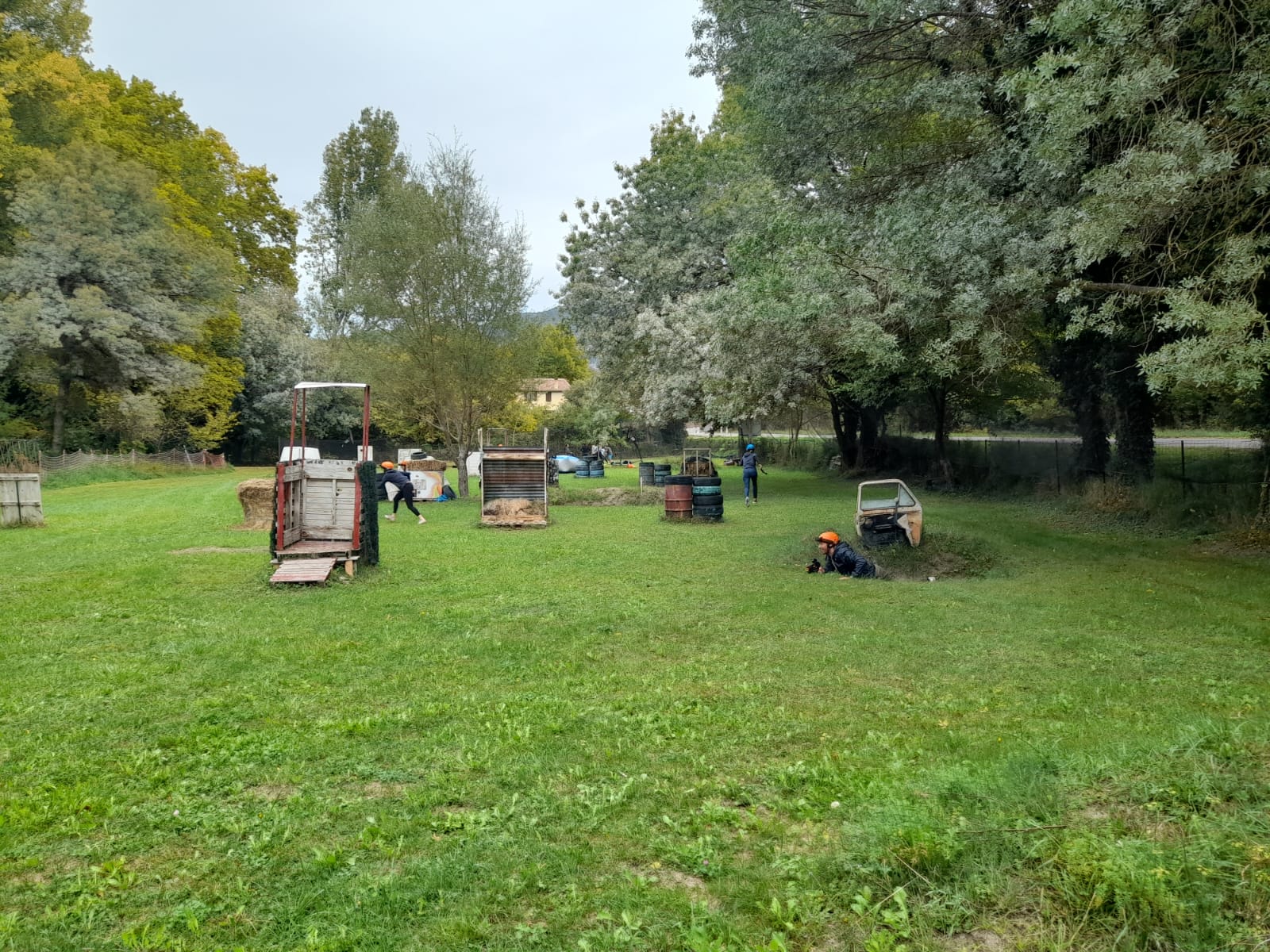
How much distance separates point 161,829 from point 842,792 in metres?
3.22

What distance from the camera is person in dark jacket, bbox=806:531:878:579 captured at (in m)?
11.7

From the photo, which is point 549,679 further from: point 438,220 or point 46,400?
point 46,400

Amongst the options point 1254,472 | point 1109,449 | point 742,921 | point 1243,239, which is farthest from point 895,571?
point 1109,449

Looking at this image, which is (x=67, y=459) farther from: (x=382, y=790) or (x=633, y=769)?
(x=633, y=769)

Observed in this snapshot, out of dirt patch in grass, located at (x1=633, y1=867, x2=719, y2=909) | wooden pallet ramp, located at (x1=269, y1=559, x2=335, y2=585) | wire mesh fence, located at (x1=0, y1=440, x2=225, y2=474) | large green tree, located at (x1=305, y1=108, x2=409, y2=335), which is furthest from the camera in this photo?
large green tree, located at (x1=305, y1=108, x2=409, y2=335)

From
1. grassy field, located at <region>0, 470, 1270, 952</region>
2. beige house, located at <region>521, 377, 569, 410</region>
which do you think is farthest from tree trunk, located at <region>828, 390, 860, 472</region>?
grassy field, located at <region>0, 470, 1270, 952</region>

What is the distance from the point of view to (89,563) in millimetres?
11914

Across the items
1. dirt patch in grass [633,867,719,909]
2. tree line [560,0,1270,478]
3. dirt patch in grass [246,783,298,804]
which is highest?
tree line [560,0,1270,478]

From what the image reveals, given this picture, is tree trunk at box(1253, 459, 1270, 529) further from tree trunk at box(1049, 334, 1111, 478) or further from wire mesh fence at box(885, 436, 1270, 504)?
tree trunk at box(1049, 334, 1111, 478)

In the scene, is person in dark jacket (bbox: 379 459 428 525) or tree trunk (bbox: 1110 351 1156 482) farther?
person in dark jacket (bbox: 379 459 428 525)

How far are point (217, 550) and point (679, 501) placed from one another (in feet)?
31.6

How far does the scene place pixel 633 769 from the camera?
14.7ft

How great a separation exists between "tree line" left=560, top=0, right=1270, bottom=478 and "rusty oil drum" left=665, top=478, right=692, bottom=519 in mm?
4150

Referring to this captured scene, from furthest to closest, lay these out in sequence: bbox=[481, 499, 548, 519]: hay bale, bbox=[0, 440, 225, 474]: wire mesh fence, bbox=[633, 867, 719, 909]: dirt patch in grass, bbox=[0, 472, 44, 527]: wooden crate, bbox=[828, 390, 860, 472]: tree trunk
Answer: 1. bbox=[828, 390, 860, 472]: tree trunk
2. bbox=[0, 440, 225, 474]: wire mesh fence
3. bbox=[481, 499, 548, 519]: hay bale
4. bbox=[0, 472, 44, 527]: wooden crate
5. bbox=[633, 867, 719, 909]: dirt patch in grass
